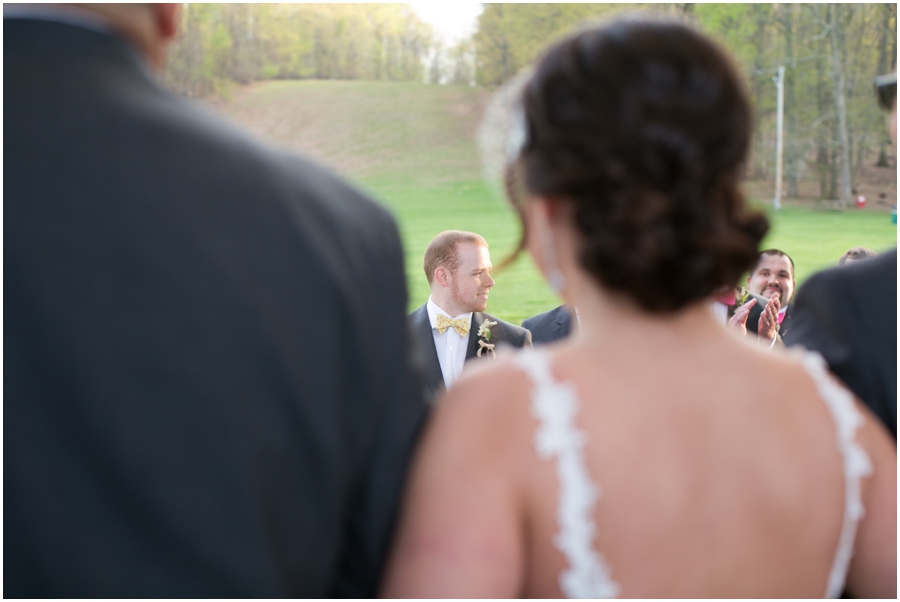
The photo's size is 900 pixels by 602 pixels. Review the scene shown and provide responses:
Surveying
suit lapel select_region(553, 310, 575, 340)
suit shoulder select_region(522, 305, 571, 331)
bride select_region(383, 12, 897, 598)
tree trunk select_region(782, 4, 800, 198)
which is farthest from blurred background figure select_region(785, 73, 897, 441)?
tree trunk select_region(782, 4, 800, 198)

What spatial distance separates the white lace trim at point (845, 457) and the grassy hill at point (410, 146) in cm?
3089

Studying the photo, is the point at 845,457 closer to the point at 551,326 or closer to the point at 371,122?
the point at 551,326

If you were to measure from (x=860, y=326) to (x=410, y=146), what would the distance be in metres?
52.7

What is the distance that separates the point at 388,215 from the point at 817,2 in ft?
168

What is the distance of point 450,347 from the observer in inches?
293

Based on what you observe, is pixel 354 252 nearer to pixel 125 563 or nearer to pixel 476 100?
pixel 125 563

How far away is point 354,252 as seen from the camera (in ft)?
4.23

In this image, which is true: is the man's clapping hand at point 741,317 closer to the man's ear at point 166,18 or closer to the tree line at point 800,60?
the man's ear at point 166,18

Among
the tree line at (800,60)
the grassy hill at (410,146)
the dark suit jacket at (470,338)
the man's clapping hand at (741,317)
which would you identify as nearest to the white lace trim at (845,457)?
the man's clapping hand at (741,317)

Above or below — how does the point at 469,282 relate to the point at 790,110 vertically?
above

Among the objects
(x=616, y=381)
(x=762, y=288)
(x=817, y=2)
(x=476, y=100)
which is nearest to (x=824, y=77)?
(x=817, y=2)

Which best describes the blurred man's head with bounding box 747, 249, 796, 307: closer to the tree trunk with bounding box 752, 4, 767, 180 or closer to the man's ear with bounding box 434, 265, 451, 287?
the man's ear with bounding box 434, 265, 451, 287

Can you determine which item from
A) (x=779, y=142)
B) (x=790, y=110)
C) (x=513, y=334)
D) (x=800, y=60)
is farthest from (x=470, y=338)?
(x=790, y=110)

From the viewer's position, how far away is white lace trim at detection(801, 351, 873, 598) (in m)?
1.53
